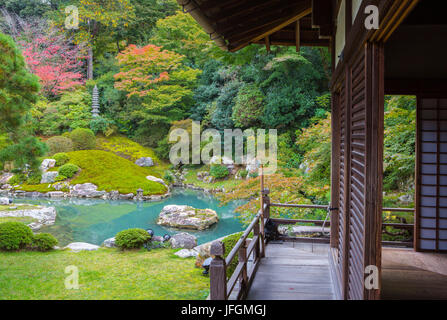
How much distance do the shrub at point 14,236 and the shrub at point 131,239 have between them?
172 cm

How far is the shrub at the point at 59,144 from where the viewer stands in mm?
14721

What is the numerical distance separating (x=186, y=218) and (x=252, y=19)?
677 centimetres

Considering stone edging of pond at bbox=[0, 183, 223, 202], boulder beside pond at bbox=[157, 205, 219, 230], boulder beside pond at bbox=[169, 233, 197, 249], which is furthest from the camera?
stone edging of pond at bbox=[0, 183, 223, 202]

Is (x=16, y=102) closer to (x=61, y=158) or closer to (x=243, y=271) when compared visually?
(x=243, y=271)

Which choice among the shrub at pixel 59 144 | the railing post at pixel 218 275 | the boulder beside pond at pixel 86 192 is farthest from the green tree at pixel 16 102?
the shrub at pixel 59 144

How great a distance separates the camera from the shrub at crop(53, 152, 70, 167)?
1353 cm

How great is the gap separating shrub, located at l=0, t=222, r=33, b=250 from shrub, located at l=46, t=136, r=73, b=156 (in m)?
8.51

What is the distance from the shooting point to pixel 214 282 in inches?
86.2

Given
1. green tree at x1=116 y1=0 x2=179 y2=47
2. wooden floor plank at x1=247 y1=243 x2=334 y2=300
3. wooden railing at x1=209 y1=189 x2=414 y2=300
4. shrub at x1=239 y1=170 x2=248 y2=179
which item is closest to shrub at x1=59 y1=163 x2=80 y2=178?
shrub at x1=239 y1=170 x2=248 y2=179

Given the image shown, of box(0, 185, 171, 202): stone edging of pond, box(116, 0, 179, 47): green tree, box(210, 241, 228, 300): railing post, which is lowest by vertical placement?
box(0, 185, 171, 202): stone edging of pond

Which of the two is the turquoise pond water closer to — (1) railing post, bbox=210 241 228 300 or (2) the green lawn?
(2) the green lawn

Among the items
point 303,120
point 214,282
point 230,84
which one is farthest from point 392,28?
point 230,84

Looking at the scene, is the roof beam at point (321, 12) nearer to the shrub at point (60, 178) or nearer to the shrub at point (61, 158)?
the shrub at point (60, 178)

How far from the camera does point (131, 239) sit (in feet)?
22.9
